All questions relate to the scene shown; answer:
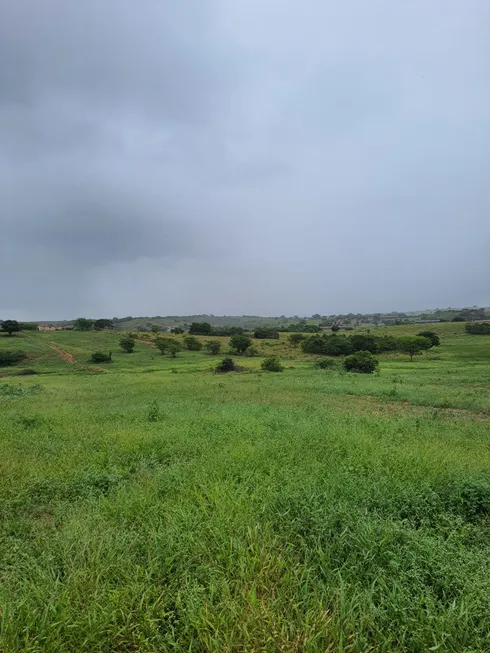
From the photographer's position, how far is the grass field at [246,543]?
298 cm

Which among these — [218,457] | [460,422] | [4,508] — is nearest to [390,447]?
[218,457]

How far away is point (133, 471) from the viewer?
24.1 ft

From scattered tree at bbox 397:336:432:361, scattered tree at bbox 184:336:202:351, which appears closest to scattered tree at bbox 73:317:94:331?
scattered tree at bbox 184:336:202:351

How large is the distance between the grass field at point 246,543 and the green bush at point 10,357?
55.6m

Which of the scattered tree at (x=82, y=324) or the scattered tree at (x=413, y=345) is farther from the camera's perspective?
the scattered tree at (x=82, y=324)

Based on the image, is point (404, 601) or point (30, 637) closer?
point (30, 637)

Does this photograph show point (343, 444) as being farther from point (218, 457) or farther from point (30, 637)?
point (30, 637)

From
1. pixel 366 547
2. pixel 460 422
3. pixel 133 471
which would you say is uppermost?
pixel 366 547

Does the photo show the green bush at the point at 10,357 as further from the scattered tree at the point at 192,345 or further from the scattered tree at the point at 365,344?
the scattered tree at the point at 365,344

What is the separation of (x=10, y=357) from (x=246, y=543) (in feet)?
211

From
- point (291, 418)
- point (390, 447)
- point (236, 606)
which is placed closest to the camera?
point (236, 606)

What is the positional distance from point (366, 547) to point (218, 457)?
387 cm

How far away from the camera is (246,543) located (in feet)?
13.1

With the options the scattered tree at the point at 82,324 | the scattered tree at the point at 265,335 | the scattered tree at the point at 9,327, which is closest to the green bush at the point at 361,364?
the scattered tree at the point at 265,335
